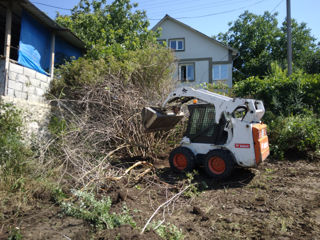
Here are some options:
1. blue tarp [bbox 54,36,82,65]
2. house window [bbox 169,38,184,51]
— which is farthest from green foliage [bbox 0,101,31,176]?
house window [bbox 169,38,184,51]

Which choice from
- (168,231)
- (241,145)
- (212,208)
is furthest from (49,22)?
(168,231)

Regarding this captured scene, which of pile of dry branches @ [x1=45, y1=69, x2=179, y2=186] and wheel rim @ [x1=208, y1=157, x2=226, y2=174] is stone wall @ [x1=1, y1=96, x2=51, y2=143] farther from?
wheel rim @ [x1=208, y1=157, x2=226, y2=174]

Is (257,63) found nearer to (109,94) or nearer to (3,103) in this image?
(109,94)

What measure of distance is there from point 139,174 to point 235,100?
101 inches

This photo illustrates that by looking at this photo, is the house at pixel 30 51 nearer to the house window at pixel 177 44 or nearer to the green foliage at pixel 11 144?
the green foliage at pixel 11 144

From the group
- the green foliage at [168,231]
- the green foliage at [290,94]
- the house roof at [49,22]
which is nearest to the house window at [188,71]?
the green foliage at [290,94]

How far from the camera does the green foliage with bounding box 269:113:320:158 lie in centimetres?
747

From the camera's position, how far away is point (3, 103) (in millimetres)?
6461

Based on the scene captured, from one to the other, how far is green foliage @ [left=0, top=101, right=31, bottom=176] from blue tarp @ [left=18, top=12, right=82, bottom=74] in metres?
2.48

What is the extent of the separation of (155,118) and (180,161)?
123 cm

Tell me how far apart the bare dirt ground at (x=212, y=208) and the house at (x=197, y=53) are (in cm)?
1584

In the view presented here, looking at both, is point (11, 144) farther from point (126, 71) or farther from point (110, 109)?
point (126, 71)

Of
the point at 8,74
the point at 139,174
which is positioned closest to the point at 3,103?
the point at 8,74

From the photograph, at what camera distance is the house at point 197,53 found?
2117cm
